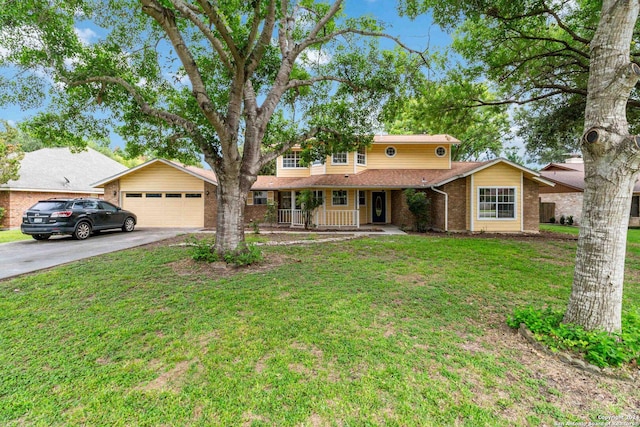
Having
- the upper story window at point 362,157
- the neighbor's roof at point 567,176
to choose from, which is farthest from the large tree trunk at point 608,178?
the neighbor's roof at point 567,176

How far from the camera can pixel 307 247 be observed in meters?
9.44

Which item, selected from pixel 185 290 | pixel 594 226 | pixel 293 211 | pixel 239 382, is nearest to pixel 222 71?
pixel 185 290

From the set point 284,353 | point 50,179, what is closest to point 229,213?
point 284,353

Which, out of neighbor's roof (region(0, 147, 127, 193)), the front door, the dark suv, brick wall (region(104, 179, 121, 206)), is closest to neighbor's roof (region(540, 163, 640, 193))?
the front door

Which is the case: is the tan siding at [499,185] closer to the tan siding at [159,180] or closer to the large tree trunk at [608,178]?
the large tree trunk at [608,178]

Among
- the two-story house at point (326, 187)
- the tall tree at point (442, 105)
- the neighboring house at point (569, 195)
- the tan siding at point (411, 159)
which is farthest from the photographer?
the neighboring house at point (569, 195)

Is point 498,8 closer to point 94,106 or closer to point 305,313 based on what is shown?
point 305,313

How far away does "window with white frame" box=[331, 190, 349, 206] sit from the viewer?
16.0m

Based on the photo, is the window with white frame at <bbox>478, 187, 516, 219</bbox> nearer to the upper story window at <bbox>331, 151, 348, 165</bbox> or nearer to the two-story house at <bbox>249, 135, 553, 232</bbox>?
the two-story house at <bbox>249, 135, 553, 232</bbox>

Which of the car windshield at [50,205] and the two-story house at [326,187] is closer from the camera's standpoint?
the car windshield at [50,205]

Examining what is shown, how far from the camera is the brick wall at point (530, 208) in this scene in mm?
12867

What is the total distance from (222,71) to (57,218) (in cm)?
841

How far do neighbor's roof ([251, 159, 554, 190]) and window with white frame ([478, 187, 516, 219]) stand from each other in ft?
3.63

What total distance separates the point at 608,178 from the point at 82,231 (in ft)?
49.9
